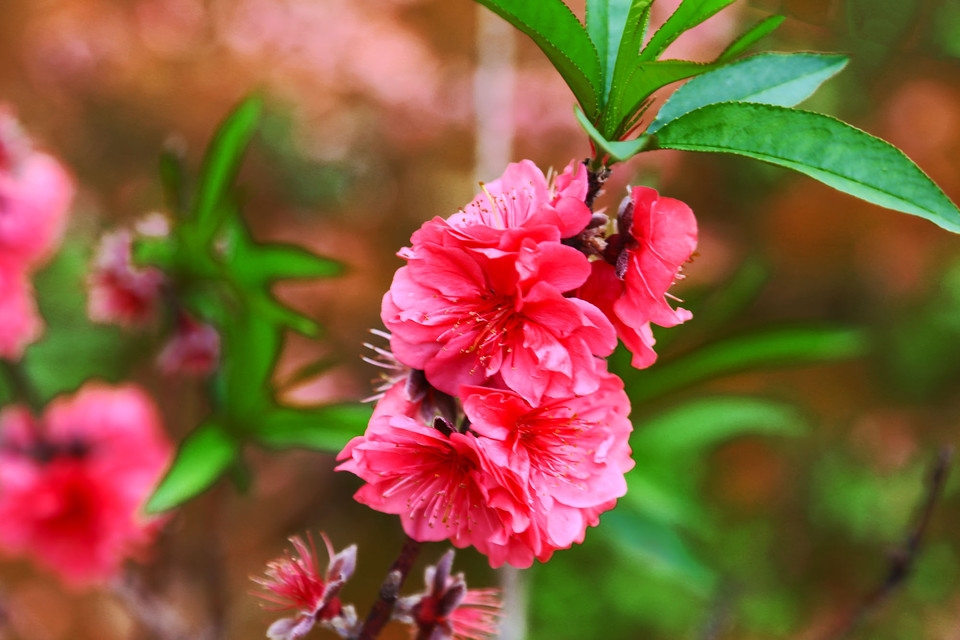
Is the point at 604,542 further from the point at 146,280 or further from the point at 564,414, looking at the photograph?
the point at 564,414

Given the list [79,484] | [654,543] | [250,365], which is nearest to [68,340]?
[79,484]

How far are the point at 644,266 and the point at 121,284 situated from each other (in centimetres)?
70

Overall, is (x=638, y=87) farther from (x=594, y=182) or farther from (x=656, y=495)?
(x=656, y=495)

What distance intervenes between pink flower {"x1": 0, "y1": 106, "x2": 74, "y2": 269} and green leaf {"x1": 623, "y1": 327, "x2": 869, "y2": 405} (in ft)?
2.48

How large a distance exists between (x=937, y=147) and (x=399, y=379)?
2.14m

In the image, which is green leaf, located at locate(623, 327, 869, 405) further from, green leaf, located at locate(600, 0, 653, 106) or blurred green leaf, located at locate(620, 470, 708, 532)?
green leaf, located at locate(600, 0, 653, 106)

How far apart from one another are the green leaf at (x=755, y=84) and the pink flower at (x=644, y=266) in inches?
2.4

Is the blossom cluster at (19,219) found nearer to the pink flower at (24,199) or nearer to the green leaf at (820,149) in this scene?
the pink flower at (24,199)

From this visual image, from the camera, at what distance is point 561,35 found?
0.42 m

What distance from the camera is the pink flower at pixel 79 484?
0.94 metres

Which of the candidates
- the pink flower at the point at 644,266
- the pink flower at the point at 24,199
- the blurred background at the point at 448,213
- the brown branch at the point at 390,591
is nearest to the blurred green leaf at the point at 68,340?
the blurred background at the point at 448,213

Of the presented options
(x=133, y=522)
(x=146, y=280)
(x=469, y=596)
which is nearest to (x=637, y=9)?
(x=469, y=596)

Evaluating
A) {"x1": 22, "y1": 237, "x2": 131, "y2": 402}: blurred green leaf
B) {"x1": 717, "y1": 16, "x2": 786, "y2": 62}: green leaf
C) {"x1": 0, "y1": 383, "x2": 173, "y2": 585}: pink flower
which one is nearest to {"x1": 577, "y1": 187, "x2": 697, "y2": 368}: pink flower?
{"x1": 717, "y1": 16, "x2": 786, "y2": 62}: green leaf

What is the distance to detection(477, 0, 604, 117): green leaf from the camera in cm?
42
